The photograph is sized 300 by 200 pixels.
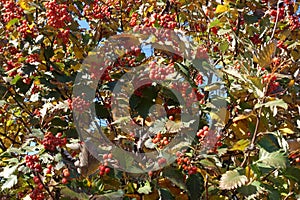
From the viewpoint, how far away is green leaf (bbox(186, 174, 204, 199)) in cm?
238

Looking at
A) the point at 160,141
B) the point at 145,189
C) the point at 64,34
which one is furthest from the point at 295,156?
the point at 64,34

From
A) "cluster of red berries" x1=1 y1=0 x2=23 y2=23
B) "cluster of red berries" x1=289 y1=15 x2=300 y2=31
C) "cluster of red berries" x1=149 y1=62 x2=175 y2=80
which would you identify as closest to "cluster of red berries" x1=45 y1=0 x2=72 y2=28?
"cluster of red berries" x1=1 y1=0 x2=23 y2=23

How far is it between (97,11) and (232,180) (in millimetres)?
2079

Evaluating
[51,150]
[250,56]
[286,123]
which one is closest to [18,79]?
[51,150]

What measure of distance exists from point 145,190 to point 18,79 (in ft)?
4.78

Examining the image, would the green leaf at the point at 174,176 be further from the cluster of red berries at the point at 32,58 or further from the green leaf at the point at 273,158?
the cluster of red berries at the point at 32,58

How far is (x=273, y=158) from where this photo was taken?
217cm

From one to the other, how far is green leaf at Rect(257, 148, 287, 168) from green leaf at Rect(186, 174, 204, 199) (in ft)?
1.16

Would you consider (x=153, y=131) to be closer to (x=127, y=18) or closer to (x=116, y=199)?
(x=116, y=199)

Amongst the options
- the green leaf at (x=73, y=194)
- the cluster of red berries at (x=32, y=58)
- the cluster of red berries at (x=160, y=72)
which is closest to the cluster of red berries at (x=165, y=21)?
the cluster of red berries at (x=160, y=72)

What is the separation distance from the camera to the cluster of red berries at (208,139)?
2.34 m

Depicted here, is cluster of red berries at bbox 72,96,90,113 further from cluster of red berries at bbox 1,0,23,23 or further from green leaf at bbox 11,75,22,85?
cluster of red berries at bbox 1,0,23,23

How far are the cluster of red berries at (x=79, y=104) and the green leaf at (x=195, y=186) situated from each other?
84cm

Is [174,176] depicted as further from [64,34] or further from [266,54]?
[64,34]
